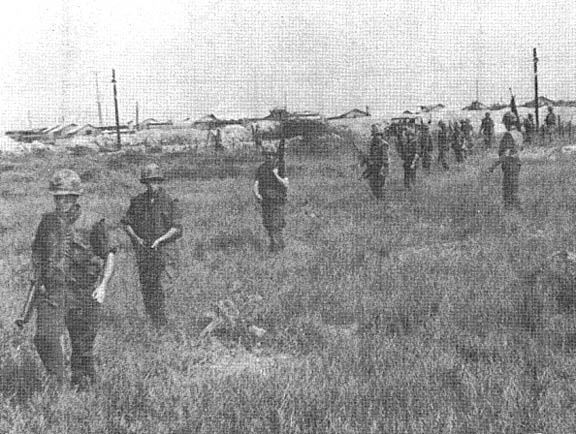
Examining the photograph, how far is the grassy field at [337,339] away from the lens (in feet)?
13.5

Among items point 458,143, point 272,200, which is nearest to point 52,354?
point 272,200

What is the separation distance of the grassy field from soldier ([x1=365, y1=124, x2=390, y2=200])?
7.22 ft

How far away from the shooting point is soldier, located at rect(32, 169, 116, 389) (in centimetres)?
428

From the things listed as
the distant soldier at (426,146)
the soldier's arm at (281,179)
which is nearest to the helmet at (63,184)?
the soldier's arm at (281,179)

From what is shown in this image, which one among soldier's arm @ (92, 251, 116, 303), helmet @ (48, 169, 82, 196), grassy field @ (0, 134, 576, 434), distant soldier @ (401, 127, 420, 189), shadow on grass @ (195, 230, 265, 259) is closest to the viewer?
grassy field @ (0, 134, 576, 434)

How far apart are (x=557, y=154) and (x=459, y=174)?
216 inches

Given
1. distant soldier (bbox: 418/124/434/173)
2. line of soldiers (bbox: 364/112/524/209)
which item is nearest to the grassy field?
line of soldiers (bbox: 364/112/524/209)

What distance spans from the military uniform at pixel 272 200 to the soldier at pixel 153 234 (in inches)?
122

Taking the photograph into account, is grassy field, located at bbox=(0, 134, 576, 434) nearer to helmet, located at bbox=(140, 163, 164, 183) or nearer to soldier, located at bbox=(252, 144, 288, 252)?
soldier, located at bbox=(252, 144, 288, 252)

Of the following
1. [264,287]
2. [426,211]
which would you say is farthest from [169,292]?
[426,211]

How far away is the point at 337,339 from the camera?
567 centimetres

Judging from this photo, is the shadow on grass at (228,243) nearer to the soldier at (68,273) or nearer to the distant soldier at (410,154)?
the soldier at (68,273)

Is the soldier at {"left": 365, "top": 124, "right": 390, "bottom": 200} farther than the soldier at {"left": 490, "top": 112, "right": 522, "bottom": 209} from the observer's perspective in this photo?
Yes

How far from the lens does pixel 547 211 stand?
11.2 meters
